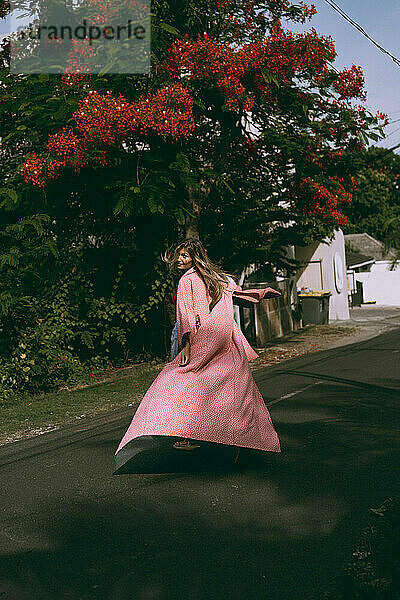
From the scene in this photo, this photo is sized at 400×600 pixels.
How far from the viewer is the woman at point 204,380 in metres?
5.63

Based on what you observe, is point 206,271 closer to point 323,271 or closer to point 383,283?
point 323,271

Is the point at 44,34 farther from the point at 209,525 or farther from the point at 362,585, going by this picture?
the point at 362,585

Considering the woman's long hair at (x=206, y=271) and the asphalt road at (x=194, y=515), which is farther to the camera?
the woman's long hair at (x=206, y=271)

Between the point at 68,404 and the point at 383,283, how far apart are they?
103ft

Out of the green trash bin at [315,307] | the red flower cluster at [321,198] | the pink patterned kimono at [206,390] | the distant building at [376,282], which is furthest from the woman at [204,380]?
the distant building at [376,282]

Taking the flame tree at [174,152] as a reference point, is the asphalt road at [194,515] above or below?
below

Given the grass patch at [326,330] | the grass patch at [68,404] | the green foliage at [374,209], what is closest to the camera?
the grass patch at [68,404]

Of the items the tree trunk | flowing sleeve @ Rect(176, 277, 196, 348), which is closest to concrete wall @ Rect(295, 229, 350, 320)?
the tree trunk

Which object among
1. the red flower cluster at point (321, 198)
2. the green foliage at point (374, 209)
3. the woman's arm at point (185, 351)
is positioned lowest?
the woman's arm at point (185, 351)

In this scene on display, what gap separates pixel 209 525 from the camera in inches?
182

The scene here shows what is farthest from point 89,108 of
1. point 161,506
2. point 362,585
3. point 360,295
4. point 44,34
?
point 360,295

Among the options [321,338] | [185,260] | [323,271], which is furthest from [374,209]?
[185,260]

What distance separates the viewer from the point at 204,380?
227 inches

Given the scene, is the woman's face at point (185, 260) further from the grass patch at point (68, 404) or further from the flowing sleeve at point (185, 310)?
the grass patch at point (68, 404)
